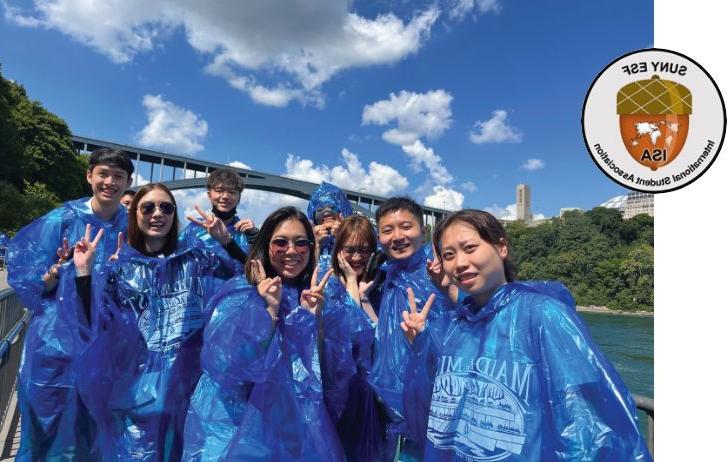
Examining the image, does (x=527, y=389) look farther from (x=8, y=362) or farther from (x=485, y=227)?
(x=8, y=362)

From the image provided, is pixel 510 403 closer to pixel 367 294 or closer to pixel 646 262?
pixel 367 294

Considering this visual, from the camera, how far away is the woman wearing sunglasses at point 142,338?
187 cm

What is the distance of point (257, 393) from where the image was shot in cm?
152

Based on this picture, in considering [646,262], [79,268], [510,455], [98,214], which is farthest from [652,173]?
[646,262]

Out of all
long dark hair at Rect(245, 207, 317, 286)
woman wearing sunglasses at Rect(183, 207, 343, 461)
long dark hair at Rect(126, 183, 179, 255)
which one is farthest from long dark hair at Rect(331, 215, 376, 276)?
long dark hair at Rect(126, 183, 179, 255)

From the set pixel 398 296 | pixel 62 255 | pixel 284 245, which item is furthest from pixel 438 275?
pixel 62 255

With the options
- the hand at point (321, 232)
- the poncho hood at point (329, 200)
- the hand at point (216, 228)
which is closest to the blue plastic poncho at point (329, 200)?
the poncho hood at point (329, 200)

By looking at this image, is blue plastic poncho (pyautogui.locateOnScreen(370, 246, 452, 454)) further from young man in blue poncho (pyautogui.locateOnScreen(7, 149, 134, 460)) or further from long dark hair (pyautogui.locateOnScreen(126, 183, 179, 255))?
young man in blue poncho (pyautogui.locateOnScreen(7, 149, 134, 460))

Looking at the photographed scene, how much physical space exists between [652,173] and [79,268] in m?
2.32

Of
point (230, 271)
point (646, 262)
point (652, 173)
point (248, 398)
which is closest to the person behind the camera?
point (248, 398)

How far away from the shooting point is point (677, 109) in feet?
6.40

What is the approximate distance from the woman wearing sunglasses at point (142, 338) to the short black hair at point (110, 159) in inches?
13.3

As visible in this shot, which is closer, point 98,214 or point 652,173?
point 652,173

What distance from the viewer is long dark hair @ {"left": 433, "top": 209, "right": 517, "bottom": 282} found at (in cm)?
142
